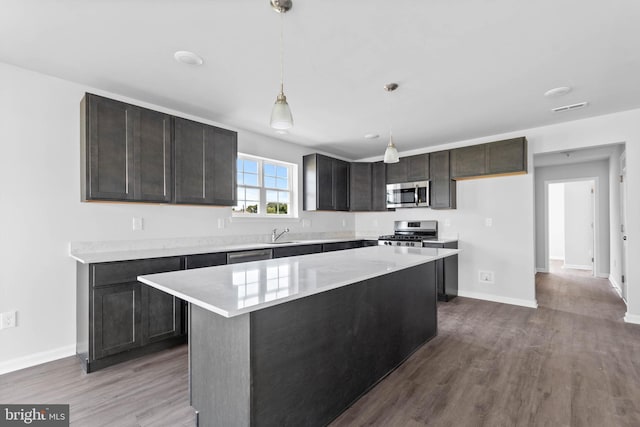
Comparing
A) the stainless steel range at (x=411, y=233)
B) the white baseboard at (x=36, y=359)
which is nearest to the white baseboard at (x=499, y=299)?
the stainless steel range at (x=411, y=233)

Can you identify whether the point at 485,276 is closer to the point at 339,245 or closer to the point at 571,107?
the point at 339,245

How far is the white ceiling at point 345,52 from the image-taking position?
180 centimetres

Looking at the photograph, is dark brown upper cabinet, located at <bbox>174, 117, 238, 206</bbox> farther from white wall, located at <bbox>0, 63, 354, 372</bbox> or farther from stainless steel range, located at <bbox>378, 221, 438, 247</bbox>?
stainless steel range, located at <bbox>378, 221, 438, 247</bbox>

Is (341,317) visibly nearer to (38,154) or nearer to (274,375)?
(274,375)

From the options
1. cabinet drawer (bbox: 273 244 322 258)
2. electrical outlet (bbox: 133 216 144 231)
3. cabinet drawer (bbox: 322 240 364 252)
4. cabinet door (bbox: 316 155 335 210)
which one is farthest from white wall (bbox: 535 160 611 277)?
electrical outlet (bbox: 133 216 144 231)

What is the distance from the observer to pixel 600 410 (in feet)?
6.03

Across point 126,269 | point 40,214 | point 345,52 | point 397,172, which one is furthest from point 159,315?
point 397,172

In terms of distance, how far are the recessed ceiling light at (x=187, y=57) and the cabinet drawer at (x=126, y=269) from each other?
166 centimetres

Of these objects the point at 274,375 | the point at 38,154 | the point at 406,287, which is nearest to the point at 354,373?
the point at 274,375

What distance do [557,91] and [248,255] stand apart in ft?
11.5

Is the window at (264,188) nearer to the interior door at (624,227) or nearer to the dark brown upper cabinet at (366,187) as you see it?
the dark brown upper cabinet at (366,187)

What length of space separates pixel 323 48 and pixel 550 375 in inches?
116

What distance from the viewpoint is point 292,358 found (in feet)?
4.96

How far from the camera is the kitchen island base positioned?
4.48ft
